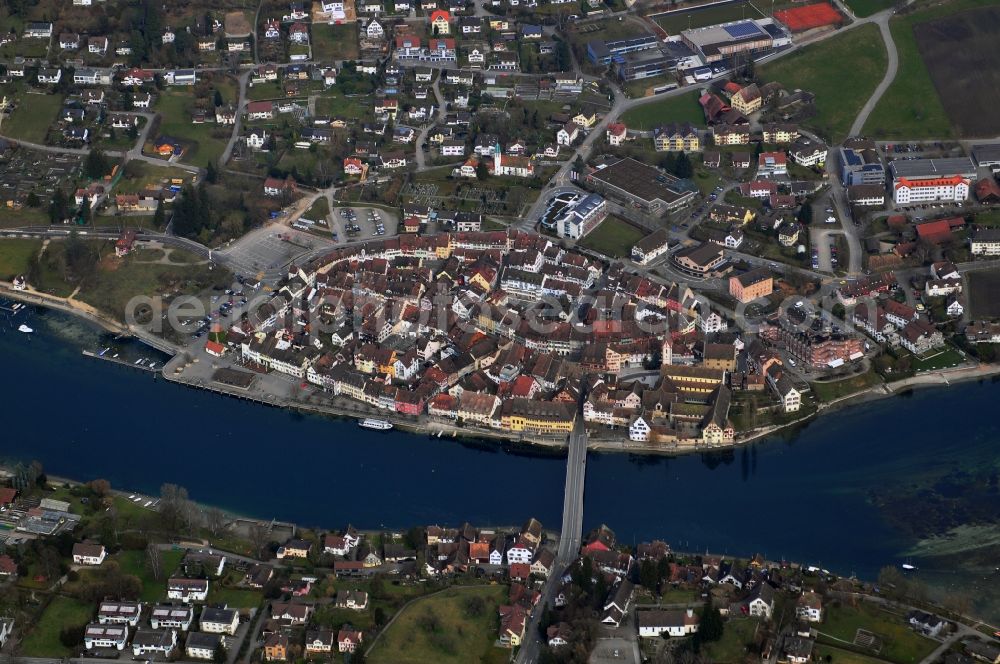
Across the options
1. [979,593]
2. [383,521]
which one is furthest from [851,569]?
[383,521]

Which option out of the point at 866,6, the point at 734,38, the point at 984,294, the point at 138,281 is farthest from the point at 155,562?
the point at 866,6

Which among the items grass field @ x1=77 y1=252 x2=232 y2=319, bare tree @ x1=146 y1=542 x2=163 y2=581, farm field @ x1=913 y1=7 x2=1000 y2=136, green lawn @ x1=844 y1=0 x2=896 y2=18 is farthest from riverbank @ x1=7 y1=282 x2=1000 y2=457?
green lawn @ x1=844 y1=0 x2=896 y2=18

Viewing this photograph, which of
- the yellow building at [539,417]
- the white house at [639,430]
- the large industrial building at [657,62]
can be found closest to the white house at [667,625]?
the white house at [639,430]

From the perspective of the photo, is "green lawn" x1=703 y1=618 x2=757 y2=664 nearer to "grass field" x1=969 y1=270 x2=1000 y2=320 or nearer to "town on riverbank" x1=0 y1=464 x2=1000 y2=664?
"town on riverbank" x1=0 y1=464 x2=1000 y2=664

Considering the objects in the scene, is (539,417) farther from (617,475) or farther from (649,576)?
(649,576)

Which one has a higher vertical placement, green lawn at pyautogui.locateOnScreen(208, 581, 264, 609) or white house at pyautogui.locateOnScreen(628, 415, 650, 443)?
white house at pyautogui.locateOnScreen(628, 415, 650, 443)

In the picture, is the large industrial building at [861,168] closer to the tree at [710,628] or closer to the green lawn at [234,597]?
the tree at [710,628]

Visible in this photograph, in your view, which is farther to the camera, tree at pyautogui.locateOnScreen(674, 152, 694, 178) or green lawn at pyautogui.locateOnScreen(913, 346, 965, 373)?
tree at pyautogui.locateOnScreen(674, 152, 694, 178)
